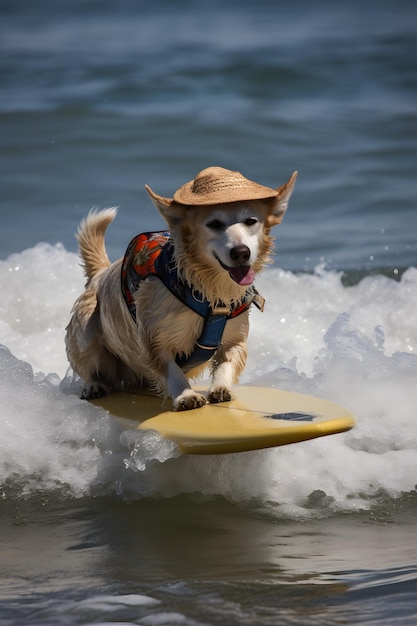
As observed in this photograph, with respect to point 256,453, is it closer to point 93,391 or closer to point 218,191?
point 93,391

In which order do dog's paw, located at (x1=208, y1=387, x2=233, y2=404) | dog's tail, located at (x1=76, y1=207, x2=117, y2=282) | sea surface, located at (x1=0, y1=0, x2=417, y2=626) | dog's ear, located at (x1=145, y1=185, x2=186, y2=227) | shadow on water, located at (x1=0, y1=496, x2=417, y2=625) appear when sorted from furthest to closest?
dog's tail, located at (x1=76, y1=207, x2=117, y2=282)
dog's paw, located at (x1=208, y1=387, x2=233, y2=404)
dog's ear, located at (x1=145, y1=185, x2=186, y2=227)
sea surface, located at (x1=0, y1=0, x2=417, y2=626)
shadow on water, located at (x1=0, y1=496, x2=417, y2=625)

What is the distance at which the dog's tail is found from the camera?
5203 mm

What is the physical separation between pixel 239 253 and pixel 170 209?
0.33m

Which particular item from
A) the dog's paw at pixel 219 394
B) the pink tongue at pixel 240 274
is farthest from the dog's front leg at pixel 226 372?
the pink tongue at pixel 240 274

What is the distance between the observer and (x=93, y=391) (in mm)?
4961

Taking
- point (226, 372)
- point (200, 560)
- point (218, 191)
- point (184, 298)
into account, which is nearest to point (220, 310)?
point (184, 298)

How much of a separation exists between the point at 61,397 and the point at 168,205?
117 cm

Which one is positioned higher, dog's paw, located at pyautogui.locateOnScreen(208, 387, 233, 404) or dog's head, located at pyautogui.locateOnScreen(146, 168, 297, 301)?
dog's head, located at pyautogui.locateOnScreen(146, 168, 297, 301)

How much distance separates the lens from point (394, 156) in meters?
11.8

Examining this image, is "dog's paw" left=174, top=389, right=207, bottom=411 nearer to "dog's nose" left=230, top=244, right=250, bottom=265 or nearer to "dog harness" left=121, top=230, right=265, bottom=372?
"dog harness" left=121, top=230, right=265, bottom=372

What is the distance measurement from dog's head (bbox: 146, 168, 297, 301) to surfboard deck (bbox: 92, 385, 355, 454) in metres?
0.49

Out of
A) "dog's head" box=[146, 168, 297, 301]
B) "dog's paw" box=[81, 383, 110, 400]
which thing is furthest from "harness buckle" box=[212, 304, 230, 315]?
"dog's paw" box=[81, 383, 110, 400]

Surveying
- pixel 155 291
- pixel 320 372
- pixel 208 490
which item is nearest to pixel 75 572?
pixel 208 490

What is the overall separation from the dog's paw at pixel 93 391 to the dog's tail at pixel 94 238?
589mm
